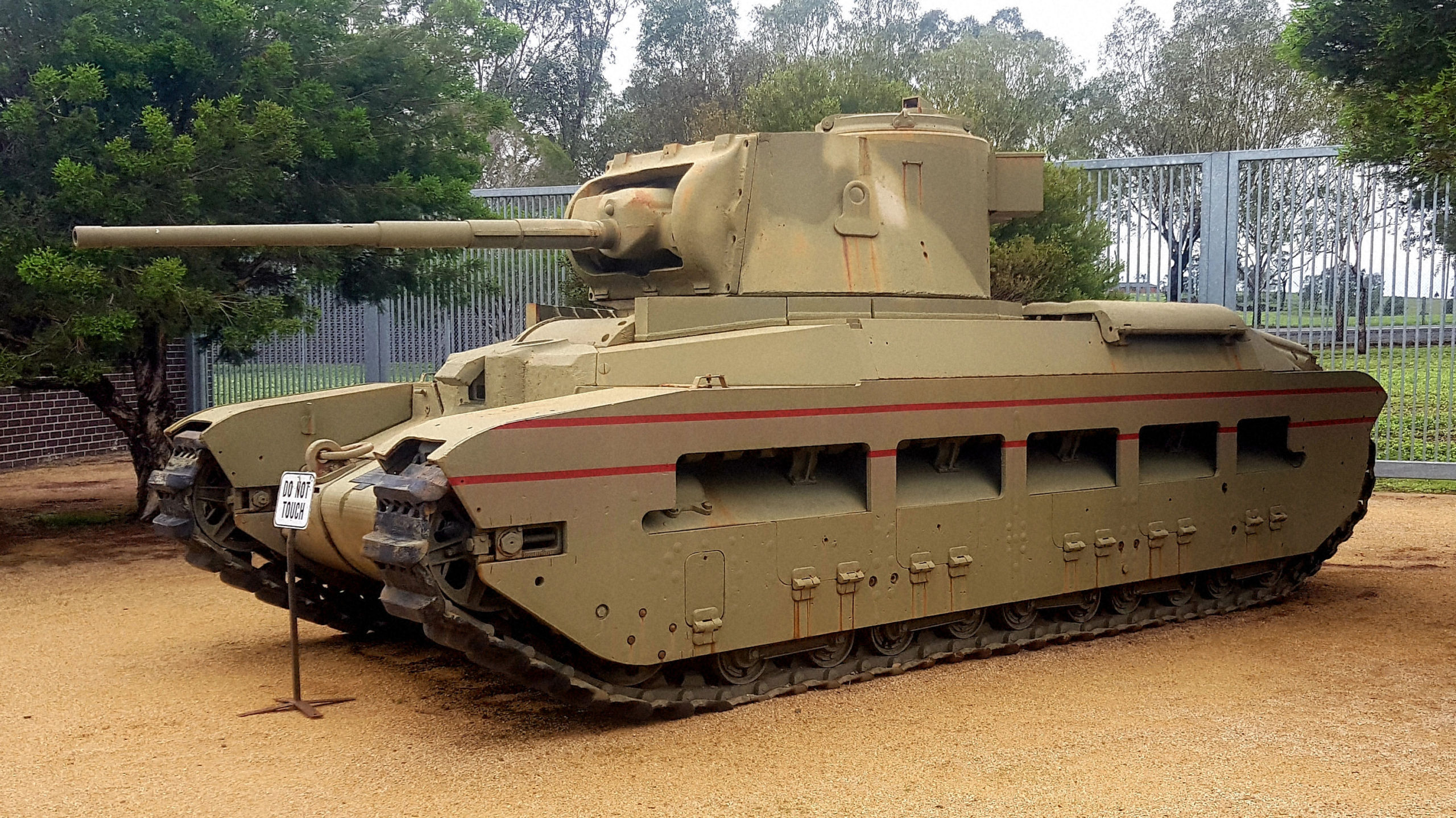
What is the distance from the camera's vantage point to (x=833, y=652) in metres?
7.27

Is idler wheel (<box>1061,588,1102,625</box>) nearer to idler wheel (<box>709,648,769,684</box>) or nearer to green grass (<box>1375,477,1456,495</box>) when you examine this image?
idler wheel (<box>709,648,769,684</box>)

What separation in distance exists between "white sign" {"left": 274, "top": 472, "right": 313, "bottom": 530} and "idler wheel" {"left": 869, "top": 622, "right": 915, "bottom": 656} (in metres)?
3.10

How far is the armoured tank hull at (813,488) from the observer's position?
19.7ft

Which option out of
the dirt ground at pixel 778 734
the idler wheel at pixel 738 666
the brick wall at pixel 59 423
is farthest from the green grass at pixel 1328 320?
the brick wall at pixel 59 423

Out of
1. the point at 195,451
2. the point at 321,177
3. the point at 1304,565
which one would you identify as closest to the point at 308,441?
the point at 195,451

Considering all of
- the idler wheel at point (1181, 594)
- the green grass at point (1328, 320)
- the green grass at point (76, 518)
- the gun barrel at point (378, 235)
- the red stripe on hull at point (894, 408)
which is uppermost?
the gun barrel at point (378, 235)

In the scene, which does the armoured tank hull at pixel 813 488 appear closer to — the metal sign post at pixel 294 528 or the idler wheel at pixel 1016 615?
the idler wheel at pixel 1016 615

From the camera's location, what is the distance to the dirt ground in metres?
5.43

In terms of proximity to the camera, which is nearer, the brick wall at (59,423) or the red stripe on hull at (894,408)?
the red stripe on hull at (894,408)

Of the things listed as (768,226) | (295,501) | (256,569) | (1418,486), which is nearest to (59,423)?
(256,569)

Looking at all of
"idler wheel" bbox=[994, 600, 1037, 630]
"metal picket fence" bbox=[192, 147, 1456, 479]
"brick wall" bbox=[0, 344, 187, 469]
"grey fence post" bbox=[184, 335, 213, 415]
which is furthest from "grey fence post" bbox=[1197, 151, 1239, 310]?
"grey fence post" bbox=[184, 335, 213, 415]

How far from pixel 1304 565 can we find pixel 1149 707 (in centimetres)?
366

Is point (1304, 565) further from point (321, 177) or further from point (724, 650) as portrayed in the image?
point (321, 177)

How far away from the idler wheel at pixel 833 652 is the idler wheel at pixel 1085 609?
1.79 meters
